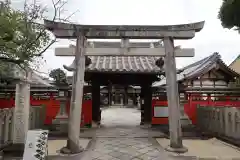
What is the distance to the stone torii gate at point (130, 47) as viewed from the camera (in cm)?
734

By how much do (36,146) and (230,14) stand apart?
720 centimetres

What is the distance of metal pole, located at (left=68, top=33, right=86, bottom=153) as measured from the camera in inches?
276

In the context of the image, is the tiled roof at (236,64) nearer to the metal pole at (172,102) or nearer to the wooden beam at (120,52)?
the wooden beam at (120,52)

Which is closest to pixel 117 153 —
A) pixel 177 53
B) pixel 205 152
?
pixel 205 152

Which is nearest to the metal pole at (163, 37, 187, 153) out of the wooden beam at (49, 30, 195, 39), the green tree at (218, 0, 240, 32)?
the wooden beam at (49, 30, 195, 39)

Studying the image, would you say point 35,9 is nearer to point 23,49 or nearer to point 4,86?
point 23,49

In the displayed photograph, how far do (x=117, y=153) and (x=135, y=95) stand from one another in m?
35.4

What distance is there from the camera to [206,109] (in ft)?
35.9

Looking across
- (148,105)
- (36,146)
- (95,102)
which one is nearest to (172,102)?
(36,146)

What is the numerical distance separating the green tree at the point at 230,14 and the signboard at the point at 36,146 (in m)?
6.80

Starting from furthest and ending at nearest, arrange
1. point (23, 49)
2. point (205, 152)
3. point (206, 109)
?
point (206, 109)
point (205, 152)
point (23, 49)

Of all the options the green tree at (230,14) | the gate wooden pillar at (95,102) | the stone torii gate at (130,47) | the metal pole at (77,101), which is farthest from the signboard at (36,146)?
the green tree at (230,14)

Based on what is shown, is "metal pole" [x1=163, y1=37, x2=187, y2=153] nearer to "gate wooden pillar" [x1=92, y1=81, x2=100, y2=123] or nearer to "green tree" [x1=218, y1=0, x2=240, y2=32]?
"green tree" [x1=218, y1=0, x2=240, y2=32]

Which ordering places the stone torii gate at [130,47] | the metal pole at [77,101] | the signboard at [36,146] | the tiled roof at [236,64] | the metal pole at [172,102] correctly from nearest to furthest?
the signboard at [36,146], the metal pole at [77,101], the metal pole at [172,102], the stone torii gate at [130,47], the tiled roof at [236,64]
